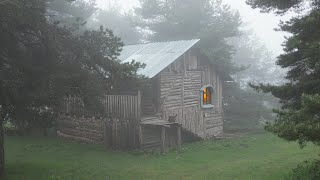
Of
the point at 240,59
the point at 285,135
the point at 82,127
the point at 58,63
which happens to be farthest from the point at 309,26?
the point at 240,59

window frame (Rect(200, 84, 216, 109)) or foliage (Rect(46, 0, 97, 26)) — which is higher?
foliage (Rect(46, 0, 97, 26))

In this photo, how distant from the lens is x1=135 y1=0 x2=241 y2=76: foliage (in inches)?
1737

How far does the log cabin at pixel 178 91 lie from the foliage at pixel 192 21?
1174cm

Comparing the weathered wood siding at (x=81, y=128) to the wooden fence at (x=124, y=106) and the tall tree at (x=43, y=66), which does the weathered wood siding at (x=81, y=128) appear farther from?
the tall tree at (x=43, y=66)

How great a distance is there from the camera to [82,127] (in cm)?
2773

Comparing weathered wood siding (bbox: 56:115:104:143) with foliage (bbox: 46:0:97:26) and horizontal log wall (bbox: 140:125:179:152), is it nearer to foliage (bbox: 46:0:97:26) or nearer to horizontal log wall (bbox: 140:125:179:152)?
horizontal log wall (bbox: 140:125:179:152)

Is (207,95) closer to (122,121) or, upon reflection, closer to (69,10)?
(122,121)

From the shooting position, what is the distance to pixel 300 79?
537 inches

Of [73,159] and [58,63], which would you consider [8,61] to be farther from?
[73,159]

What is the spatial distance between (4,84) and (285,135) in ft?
36.5

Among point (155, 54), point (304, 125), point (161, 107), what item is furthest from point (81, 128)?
point (304, 125)

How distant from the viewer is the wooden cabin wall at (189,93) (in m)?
28.0

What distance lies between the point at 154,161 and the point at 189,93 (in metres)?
9.78

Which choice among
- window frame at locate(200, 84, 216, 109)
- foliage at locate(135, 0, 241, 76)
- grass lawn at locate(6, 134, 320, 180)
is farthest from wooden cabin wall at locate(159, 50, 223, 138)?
foliage at locate(135, 0, 241, 76)
